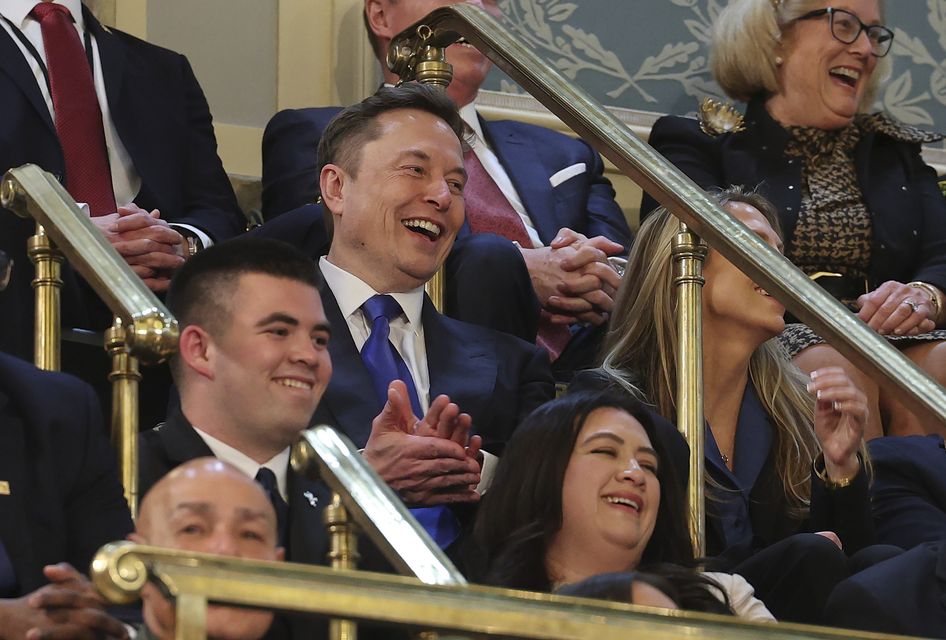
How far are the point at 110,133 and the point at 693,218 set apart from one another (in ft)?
4.19

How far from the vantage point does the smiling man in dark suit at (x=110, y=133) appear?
3576 millimetres

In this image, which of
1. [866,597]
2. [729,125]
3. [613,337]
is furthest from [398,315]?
[729,125]

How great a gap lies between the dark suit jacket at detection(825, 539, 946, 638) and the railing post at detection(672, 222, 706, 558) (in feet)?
1.04

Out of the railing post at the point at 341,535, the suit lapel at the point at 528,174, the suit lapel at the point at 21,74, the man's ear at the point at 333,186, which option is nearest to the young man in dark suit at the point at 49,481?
the railing post at the point at 341,535

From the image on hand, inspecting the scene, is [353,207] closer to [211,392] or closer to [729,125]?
[211,392]

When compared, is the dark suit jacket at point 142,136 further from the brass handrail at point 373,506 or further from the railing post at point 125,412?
the brass handrail at point 373,506

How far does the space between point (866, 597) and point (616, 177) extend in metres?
2.36

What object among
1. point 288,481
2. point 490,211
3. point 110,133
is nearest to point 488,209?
point 490,211

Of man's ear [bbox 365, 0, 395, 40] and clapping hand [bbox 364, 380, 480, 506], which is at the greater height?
man's ear [bbox 365, 0, 395, 40]

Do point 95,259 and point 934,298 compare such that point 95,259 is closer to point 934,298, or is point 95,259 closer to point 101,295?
point 101,295

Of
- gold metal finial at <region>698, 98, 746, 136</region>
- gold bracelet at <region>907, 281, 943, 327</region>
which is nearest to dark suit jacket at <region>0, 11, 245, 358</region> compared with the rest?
gold metal finial at <region>698, 98, 746, 136</region>

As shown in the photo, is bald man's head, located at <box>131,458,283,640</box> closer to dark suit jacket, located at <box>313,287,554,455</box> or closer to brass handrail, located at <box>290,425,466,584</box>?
brass handrail, located at <box>290,425,466,584</box>

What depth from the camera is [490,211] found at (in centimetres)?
424

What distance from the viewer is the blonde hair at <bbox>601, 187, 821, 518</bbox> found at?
11.7 ft
